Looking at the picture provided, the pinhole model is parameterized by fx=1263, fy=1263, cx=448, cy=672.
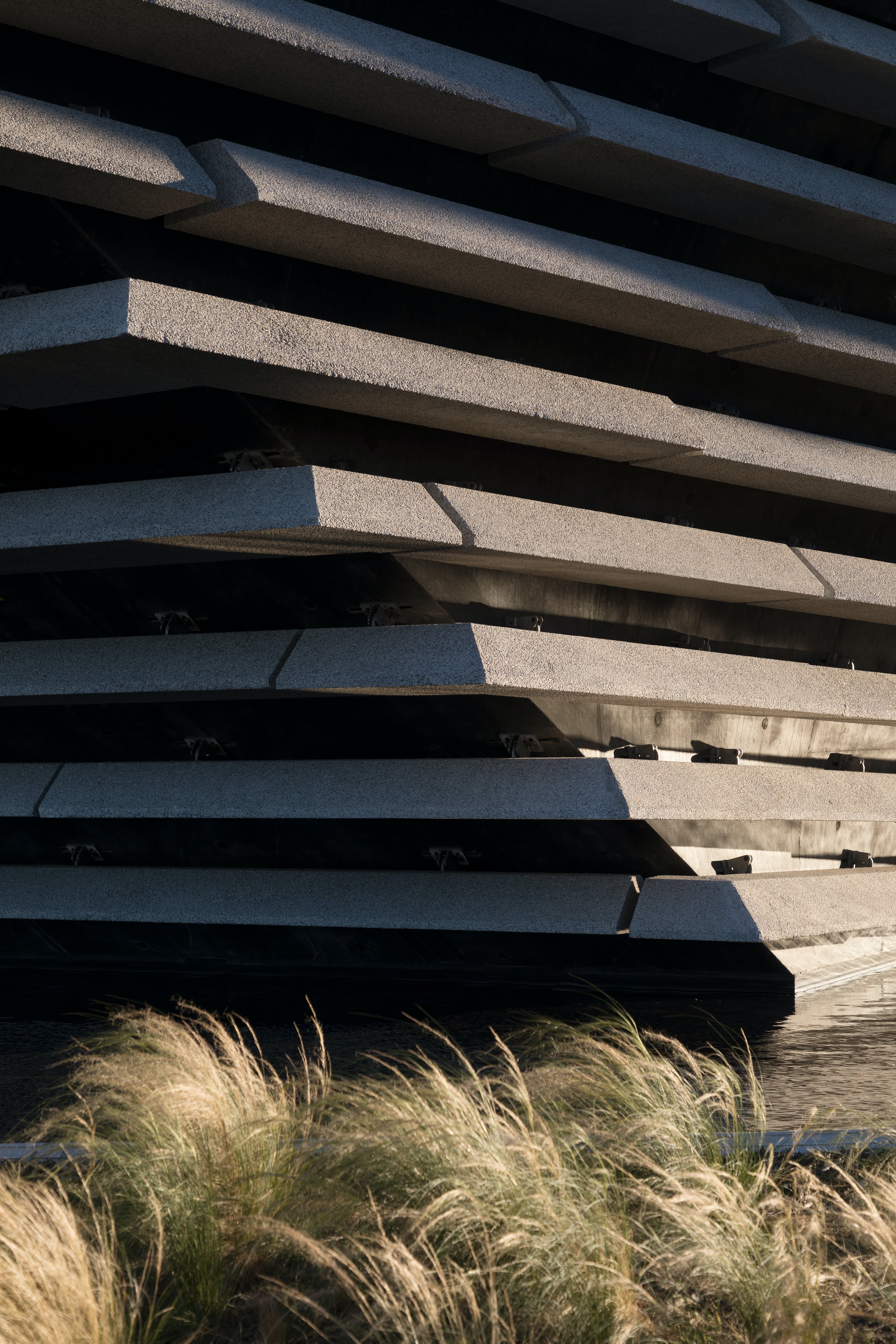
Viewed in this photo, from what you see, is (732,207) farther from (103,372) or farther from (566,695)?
(103,372)

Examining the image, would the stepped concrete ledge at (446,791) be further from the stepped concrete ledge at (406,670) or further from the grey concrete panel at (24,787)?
the stepped concrete ledge at (406,670)

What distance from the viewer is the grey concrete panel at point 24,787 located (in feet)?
33.4

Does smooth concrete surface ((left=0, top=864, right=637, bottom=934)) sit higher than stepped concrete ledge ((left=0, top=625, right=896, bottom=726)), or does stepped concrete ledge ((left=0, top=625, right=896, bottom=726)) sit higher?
stepped concrete ledge ((left=0, top=625, right=896, bottom=726))

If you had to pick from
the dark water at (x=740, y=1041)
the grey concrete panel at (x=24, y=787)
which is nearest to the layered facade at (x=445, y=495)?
the grey concrete panel at (x=24, y=787)

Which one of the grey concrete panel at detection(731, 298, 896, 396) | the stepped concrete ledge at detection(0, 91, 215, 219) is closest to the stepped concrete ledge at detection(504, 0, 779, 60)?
the grey concrete panel at detection(731, 298, 896, 396)

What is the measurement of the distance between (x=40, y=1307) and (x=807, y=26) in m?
8.90

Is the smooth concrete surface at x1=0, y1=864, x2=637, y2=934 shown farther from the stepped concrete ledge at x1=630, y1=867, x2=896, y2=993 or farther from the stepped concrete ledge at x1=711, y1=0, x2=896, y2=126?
the stepped concrete ledge at x1=711, y1=0, x2=896, y2=126

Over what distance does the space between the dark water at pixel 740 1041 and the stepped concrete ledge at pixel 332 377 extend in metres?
3.85

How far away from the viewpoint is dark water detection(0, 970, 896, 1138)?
636cm

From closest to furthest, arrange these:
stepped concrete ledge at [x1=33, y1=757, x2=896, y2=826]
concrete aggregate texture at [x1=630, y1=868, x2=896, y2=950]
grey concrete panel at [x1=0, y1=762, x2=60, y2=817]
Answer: stepped concrete ledge at [x1=33, y1=757, x2=896, y2=826] → concrete aggregate texture at [x1=630, y1=868, x2=896, y2=950] → grey concrete panel at [x1=0, y1=762, x2=60, y2=817]

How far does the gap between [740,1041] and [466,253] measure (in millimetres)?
5224

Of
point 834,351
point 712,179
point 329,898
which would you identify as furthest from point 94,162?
point 834,351

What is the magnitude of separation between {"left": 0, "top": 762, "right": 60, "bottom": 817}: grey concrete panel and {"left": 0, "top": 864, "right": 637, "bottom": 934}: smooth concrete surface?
893mm

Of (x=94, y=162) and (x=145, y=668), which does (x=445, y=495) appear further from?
(x=94, y=162)
